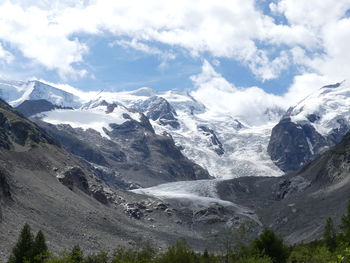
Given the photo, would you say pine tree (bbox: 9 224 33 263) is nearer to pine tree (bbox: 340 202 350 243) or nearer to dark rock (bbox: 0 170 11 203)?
pine tree (bbox: 340 202 350 243)

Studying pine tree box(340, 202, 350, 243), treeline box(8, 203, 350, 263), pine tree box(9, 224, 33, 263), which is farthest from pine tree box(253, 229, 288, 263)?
pine tree box(9, 224, 33, 263)

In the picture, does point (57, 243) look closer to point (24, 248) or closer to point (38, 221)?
point (38, 221)

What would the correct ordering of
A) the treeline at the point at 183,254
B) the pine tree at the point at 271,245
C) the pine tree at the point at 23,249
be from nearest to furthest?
the treeline at the point at 183,254, the pine tree at the point at 23,249, the pine tree at the point at 271,245

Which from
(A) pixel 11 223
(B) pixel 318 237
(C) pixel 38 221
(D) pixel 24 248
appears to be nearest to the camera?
(D) pixel 24 248

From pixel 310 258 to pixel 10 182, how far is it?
106891 mm

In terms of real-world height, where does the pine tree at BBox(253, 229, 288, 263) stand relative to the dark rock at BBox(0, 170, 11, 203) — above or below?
below

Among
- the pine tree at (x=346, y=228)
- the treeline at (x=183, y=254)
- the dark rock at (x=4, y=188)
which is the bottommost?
the treeline at (x=183, y=254)

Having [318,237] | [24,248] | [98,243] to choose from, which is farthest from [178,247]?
[318,237]

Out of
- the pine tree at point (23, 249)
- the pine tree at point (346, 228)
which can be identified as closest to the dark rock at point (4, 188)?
the pine tree at point (23, 249)

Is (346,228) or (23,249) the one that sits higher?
(346,228)

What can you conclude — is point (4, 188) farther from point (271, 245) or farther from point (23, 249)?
point (271, 245)

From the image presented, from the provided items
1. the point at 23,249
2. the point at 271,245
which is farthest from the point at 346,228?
the point at 23,249

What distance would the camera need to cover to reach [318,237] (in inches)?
6806

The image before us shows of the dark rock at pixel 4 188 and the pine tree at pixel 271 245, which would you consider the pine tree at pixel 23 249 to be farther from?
the dark rock at pixel 4 188
